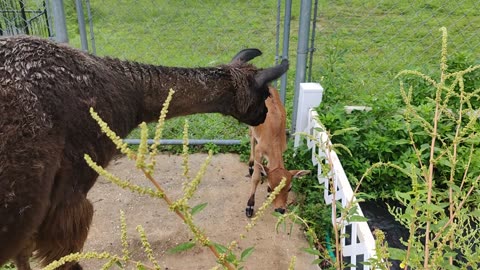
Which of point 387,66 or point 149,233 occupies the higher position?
point 387,66

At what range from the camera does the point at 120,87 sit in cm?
302

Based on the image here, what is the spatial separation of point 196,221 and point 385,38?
6110 millimetres

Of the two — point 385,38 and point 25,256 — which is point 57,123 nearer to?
point 25,256

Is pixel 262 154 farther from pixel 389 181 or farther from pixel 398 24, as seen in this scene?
pixel 398 24

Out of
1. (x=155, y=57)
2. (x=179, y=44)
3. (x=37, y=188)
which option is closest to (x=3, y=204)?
(x=37, y=188)

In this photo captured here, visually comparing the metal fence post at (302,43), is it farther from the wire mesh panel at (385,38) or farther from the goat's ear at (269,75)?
the goat's ear at (269,75)

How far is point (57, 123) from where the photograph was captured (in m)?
2.53

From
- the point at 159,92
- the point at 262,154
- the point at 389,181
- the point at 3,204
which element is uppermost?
the point at 159,92

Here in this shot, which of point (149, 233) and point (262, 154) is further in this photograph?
point (262, 154)

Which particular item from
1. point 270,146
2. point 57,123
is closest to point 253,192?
point 270,146

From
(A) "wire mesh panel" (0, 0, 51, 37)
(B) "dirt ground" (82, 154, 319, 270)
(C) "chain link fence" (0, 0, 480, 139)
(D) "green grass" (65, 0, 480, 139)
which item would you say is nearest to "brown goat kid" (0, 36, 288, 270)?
(B) "dirt ground" (82, 154, 319, 270)

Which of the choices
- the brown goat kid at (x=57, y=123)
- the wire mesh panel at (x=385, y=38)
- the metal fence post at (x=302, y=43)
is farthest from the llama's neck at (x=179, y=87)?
the wire mesh panel at (x=385, y=38)

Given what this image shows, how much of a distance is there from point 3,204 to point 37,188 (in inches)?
7.0

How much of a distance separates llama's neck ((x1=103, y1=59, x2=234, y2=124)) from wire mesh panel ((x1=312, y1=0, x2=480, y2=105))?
211 cm
